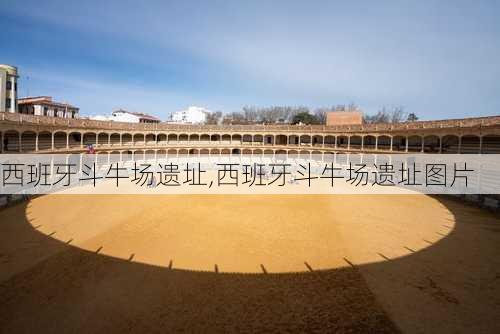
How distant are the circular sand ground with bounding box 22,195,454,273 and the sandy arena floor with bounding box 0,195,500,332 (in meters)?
0.10

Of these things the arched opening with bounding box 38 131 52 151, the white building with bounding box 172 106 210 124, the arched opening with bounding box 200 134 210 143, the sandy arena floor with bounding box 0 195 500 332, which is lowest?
the sandy arena floor with bounding box 0 195 500 332

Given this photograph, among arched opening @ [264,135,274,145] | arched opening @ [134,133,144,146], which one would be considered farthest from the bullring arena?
arched opening @ [264,135,274,145]

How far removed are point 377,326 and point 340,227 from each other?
8.87 meters

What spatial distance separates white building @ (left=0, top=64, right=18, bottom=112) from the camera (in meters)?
40.8

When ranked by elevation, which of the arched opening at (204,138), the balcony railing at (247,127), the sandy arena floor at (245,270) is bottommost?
the sandy arena floor at (245,270)

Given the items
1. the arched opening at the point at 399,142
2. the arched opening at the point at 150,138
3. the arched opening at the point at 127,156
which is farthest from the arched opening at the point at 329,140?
the arched opening at the point at 127,156

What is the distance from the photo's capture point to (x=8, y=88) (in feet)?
139

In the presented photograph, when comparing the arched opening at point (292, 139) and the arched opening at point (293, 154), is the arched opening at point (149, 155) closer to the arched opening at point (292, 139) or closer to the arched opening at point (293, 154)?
the arched opening at point (293, 154)

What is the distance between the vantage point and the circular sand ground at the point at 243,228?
1259 cm

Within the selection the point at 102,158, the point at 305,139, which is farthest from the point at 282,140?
the point at 102,158

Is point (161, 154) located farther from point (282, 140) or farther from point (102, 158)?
point (282, 140)

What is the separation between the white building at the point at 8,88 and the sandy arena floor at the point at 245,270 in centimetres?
3080

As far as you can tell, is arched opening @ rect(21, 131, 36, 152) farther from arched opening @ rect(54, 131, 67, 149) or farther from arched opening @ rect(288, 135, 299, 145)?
arched opening @ rect(288, 135, 299, 145)

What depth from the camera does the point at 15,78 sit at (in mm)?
43438
